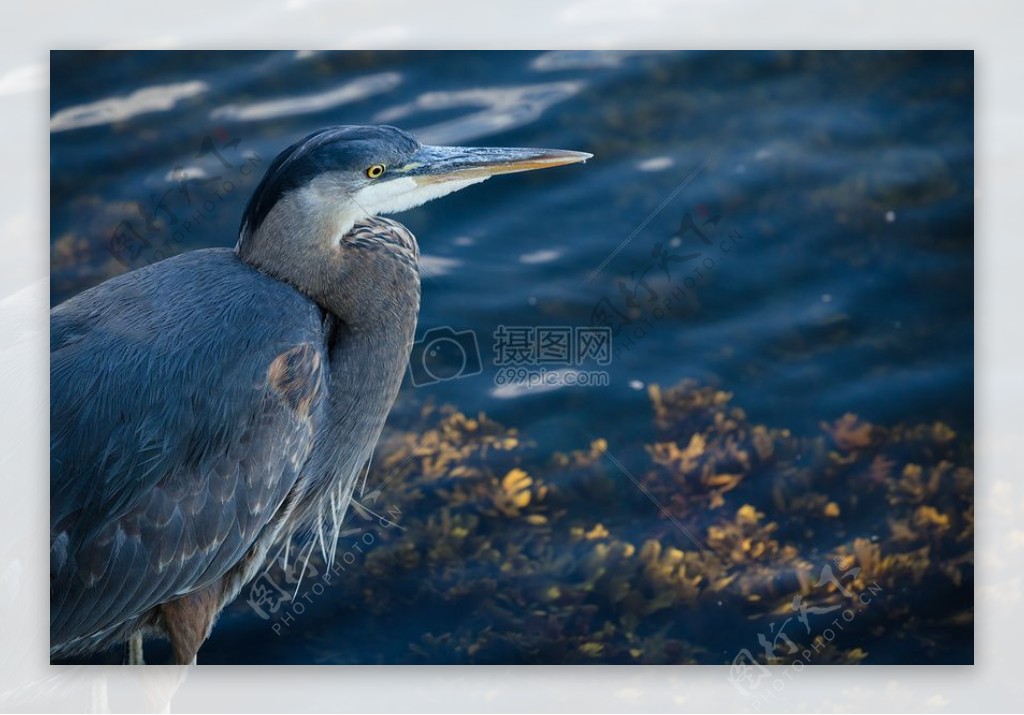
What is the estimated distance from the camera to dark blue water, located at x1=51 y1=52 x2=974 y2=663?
8.27 ft

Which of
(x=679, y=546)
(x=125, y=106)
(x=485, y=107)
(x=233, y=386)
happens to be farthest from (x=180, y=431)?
(x=679, y=546)

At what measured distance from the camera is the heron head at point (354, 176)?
2359mm

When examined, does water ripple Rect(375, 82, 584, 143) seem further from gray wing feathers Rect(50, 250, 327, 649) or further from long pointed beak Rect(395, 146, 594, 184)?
gray wing feathers Rect(50, 250, 327, 649)

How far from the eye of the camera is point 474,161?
2449 millimetres

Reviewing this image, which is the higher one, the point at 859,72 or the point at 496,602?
the point at 859,72

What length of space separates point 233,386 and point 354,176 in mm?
455

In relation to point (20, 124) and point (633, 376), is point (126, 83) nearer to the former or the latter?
point (20, 124)

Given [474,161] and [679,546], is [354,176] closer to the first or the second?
[474,161]

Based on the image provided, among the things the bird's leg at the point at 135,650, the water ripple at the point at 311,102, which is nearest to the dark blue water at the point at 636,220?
the water ripple at the point at 311,102

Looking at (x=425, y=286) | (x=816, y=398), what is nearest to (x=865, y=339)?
(x=816, y=398)

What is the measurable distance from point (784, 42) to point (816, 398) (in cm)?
73

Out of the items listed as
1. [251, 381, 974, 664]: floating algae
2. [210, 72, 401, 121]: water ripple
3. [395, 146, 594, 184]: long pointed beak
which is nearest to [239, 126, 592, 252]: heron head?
[395, 146, 594, 184]: long pointed beak

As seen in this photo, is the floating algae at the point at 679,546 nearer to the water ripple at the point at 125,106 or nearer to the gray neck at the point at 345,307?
the gray neck at the point at 345,307

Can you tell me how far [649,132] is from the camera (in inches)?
99.9
